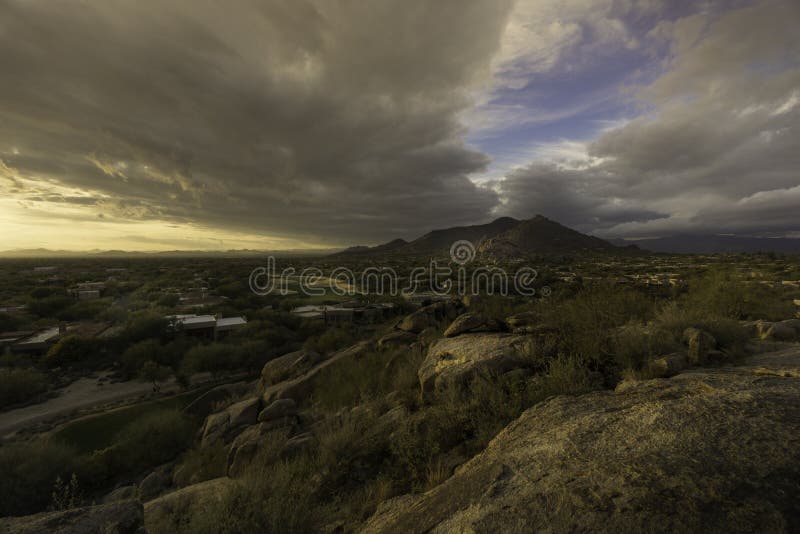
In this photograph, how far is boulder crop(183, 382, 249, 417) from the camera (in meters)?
15.4

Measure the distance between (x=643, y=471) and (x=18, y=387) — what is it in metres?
33.1

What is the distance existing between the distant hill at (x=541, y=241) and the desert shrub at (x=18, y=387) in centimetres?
12301

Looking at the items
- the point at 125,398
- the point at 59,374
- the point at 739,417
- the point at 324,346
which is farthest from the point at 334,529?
the point at 59,374

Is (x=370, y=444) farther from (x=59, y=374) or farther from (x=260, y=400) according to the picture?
(x=59, y=374)

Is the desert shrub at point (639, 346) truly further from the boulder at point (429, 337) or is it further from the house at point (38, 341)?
the house at point (38, 341)

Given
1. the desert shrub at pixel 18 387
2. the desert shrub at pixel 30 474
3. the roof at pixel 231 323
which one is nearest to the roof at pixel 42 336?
the desert shrub at pixel 18 387

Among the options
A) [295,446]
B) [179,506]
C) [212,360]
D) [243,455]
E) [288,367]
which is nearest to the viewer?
[179,506]

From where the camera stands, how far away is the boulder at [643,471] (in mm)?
2336

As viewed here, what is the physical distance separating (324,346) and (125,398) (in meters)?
13.7

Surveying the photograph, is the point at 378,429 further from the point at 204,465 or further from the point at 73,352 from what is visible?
the point at 73,352

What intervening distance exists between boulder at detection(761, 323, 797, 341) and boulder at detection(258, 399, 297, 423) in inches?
509

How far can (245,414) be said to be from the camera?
38.5 ft

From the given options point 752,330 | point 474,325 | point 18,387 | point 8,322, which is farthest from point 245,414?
point 8,322

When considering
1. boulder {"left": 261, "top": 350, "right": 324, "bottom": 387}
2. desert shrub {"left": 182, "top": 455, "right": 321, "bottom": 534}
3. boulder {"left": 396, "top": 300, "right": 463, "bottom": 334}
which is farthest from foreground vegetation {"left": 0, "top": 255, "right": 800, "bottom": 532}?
boulder {"left": 261, "top": 350, "right": 324, "bottom": 387}
